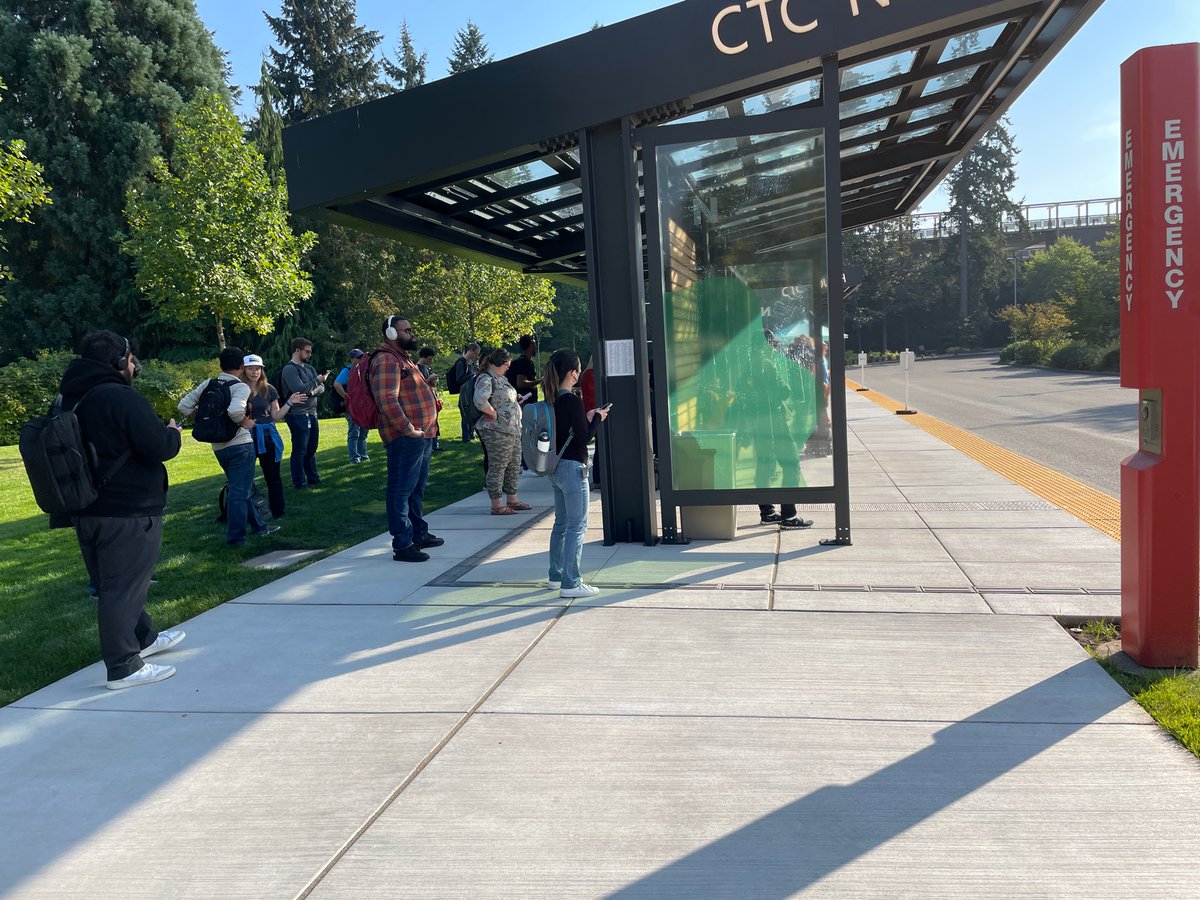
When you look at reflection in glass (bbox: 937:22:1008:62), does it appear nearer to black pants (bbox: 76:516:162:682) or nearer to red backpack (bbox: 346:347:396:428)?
red backpack (bbox: 346:347:396:428)

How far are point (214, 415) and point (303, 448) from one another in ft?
11.8

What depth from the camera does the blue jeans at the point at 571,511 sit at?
5887 millimetres

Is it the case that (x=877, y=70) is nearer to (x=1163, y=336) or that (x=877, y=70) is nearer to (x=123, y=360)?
(x=1163, y=336)

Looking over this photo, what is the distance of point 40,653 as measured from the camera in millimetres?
5270

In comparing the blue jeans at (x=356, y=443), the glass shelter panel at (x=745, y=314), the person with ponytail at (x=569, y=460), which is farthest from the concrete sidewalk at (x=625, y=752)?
the blue jeans at (x=356, y=443)

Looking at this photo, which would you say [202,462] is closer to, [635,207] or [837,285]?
[635,207]

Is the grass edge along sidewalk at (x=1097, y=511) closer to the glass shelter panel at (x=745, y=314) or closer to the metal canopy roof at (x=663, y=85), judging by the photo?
the glass shelter panel at (x=745, y=314)

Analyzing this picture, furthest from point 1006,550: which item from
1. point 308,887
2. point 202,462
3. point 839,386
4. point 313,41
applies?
point 313,41

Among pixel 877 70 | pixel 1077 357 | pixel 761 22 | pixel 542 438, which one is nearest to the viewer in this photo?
pixel 542 438

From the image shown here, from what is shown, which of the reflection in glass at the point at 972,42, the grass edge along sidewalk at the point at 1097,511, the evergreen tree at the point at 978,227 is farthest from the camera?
the evergreen tree at the point at 978,227

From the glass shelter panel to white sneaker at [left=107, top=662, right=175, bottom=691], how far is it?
4.07 m

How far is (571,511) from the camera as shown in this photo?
5941mm

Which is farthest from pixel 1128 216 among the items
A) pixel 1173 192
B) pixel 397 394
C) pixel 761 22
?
pixel 397 394

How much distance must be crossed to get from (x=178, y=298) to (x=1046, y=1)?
77.6ft
